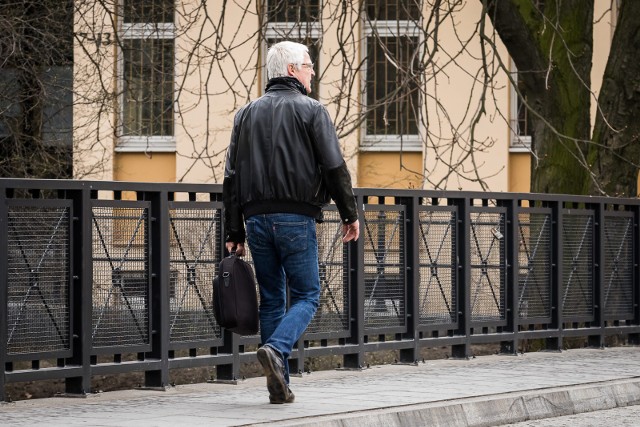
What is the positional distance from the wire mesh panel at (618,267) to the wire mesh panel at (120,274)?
5.92m

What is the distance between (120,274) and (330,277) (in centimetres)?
214

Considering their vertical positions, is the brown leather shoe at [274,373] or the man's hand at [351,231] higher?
the man's hand at [351,231]

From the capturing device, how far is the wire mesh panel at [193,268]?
35.3ft

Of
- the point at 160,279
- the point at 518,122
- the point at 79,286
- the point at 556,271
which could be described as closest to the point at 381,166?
the point at 518,122

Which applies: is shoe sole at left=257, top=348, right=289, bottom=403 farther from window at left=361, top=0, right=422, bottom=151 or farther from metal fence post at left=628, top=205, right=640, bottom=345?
window at left=361, top=0, right=422, bottom=151

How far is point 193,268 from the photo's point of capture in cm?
1084

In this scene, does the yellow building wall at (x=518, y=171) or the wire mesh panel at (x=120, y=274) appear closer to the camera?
the wire mesh panel at (x=120, y=274)

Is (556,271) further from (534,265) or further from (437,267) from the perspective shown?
(437,267)

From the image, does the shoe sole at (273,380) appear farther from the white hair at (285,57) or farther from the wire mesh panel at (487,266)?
the wire mesh panel at (487,266)

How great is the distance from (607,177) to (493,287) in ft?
12.8

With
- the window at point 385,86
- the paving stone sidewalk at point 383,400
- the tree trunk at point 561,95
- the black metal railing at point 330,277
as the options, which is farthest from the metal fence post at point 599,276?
the window at point 385,86

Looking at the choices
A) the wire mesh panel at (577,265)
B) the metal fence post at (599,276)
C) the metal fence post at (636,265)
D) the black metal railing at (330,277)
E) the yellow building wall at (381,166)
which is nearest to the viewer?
the black metal railing at (330,277)

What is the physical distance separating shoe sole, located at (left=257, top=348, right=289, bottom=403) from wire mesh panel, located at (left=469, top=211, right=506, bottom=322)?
4.19 meters

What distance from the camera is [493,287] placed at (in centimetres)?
1364
